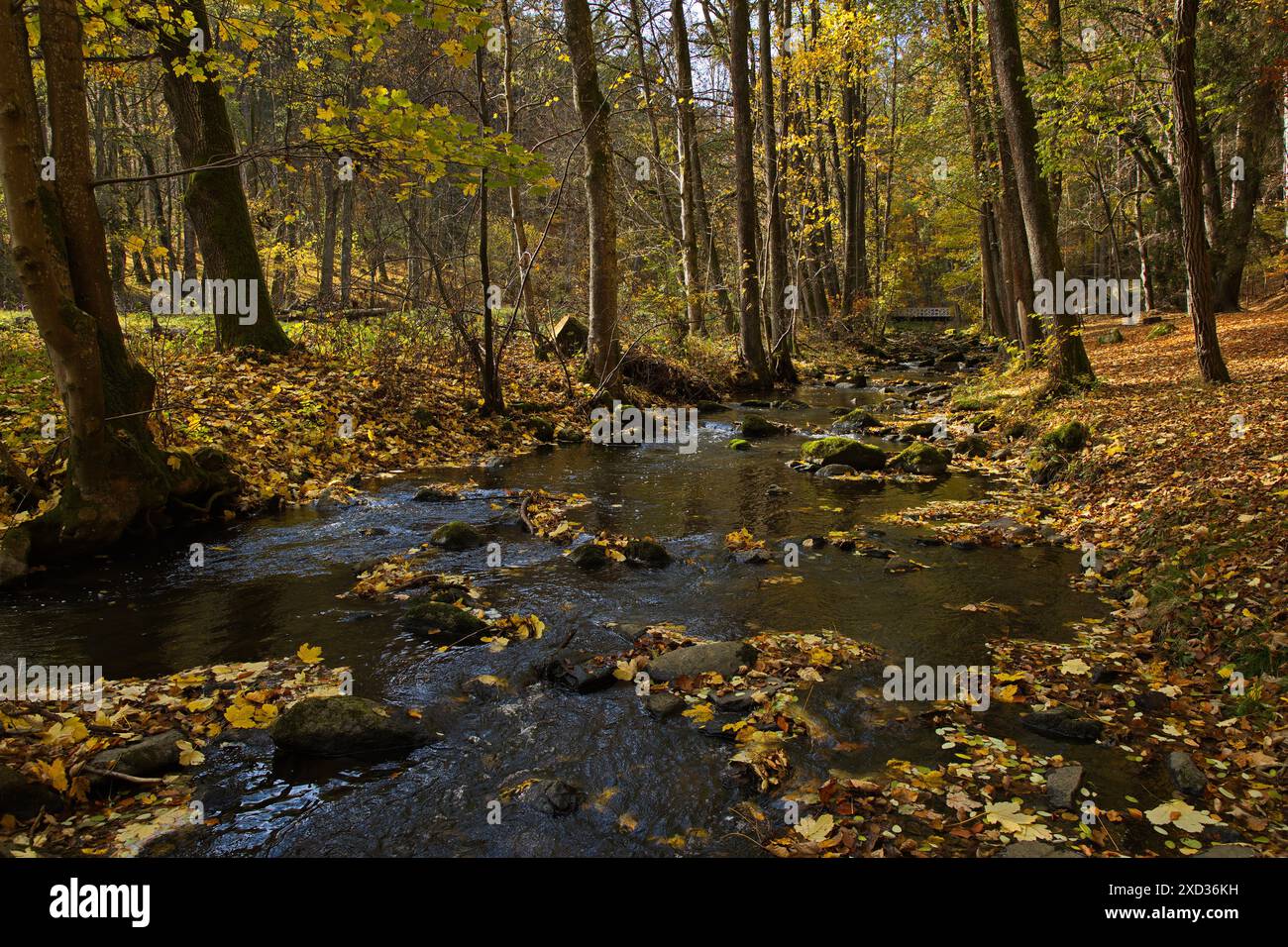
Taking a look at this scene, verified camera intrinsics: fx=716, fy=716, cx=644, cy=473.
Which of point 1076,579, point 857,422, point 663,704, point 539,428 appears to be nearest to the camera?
point 663,704

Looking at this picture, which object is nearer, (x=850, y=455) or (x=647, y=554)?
(x=647, y=554)

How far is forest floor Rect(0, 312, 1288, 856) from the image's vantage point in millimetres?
3324

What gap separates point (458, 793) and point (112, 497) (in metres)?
5.52

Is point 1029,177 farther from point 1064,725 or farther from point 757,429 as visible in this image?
point 1064,725

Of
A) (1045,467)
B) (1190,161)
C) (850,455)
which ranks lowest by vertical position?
(1045,467)

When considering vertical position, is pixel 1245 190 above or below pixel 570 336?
above

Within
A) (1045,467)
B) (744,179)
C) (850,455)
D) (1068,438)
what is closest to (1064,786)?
(1045,467)

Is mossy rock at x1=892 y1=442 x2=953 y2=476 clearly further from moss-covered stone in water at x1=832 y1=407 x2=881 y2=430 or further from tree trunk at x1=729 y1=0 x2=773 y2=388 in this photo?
tree trunk at x1=729 y1=0 x2=773 y2=388

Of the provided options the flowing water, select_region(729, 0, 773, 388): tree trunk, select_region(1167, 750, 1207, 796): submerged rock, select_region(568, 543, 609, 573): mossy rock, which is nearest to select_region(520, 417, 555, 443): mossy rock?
the flowing water

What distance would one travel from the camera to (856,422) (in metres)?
14.3

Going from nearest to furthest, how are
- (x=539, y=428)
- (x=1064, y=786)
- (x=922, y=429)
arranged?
(x=1064, y=786)
(x=922, y=429)
(x=539, y=428)

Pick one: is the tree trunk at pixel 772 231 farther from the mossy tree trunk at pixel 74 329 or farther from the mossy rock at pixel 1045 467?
the mossy tree trunk at pixel 74 329

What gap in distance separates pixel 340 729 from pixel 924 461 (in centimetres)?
922
